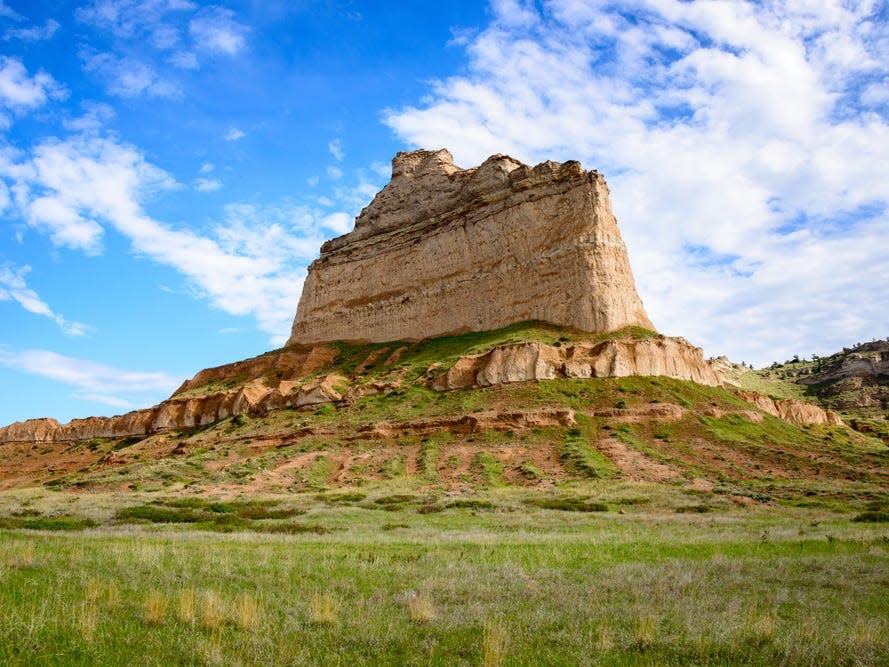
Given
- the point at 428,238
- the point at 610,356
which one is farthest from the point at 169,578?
the point at 428,238

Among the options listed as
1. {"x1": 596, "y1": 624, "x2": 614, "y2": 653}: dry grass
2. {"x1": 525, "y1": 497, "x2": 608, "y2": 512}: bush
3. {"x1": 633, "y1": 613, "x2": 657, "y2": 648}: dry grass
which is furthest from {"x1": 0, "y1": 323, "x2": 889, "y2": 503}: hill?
{"x1": 596, "y1": 624, "x2": 614, "y2": 653}: dry grass

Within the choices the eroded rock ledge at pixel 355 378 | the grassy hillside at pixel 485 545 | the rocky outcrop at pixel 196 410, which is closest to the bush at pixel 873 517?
the grassy hillside at pixel 485 545

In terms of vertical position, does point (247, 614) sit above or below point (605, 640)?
above

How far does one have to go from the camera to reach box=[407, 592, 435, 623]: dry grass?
31.9ft

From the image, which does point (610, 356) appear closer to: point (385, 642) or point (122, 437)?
point (385, 642)

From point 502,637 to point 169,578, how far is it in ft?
23.9

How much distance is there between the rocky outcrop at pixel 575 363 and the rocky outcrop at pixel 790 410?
8612 mm

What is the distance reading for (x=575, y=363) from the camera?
186 ft

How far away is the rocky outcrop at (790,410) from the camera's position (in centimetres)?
6544

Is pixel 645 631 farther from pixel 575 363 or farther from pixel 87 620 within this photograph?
pixel 575 363

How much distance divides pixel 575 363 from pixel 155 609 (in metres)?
49.8

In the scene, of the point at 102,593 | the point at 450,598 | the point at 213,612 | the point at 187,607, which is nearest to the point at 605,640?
the point at 450,598

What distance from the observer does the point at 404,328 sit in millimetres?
83625

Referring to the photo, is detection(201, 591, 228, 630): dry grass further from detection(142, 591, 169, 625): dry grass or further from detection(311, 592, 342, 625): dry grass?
detection(311, 592, 342, 625): dry grass
